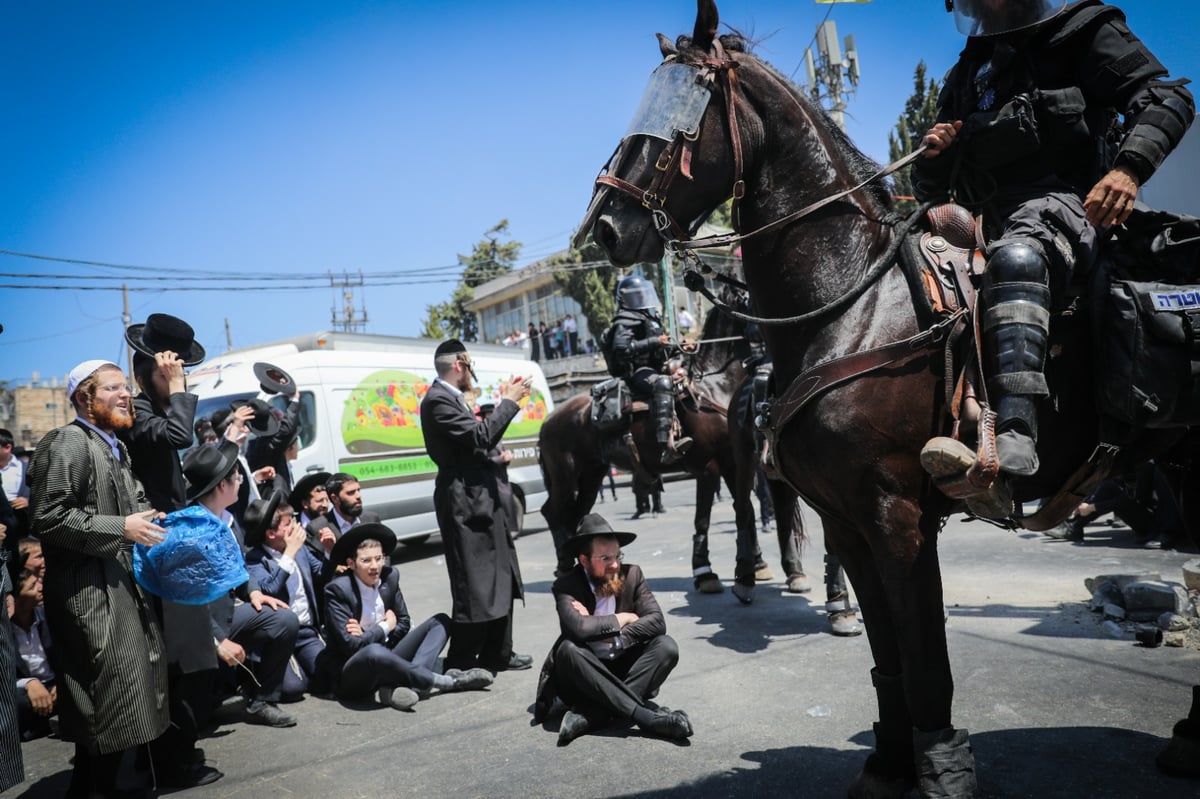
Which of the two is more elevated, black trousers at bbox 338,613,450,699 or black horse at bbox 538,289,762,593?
black horse at bbox 538,289,762,593

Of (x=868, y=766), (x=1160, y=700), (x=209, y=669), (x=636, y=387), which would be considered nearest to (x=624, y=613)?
(x=868, y=766)

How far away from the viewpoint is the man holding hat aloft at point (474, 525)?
5.82 m

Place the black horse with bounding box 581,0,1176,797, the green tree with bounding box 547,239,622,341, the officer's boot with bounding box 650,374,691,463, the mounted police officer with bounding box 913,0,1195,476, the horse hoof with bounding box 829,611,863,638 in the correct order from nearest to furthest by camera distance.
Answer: the mounted police officer with bounding box 913,0,1195,476
the black horse with bounding box 581,0,1176,797
the horse hoof with bounding box 829,611,863,638
the officer's boot with bounding box 650,374,691,463
the green tree with bounding box 547,239,622,341

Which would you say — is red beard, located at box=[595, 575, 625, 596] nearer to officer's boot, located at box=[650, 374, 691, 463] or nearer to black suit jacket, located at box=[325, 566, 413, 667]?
black suit jacket, located at box=[325, 566, 413, 667]

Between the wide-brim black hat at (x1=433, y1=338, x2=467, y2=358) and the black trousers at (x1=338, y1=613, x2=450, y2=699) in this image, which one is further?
the wide-brim black hat at (x1=433, y1=338, x2=467, y2=358)

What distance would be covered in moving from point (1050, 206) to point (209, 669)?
4726 millimetres

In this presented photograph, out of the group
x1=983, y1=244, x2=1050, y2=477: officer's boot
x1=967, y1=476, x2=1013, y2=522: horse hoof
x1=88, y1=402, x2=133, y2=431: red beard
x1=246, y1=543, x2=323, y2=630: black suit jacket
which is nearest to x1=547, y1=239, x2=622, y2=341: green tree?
x1=246, y1=543, x2=323, y2=630: black suit jacket

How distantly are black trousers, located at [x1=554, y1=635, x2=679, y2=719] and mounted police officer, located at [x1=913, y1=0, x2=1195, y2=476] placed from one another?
271 cm

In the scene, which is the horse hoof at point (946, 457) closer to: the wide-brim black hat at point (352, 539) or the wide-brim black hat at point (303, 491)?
the wide-brim black hat at point (352, 539)

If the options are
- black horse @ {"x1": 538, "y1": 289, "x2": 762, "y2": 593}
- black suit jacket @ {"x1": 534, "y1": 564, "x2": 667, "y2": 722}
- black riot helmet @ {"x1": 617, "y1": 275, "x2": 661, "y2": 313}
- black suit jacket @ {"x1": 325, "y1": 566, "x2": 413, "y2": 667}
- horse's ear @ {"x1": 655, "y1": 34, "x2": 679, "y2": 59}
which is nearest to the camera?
horse's ear @ {"x1": 655, "y1": 34, "x2": 679, "y2": 59}

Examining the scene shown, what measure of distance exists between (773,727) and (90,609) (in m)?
3.32

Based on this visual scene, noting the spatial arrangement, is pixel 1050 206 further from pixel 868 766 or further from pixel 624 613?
pixel 624 613

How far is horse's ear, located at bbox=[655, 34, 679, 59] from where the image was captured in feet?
10.3

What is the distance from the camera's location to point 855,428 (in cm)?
270
